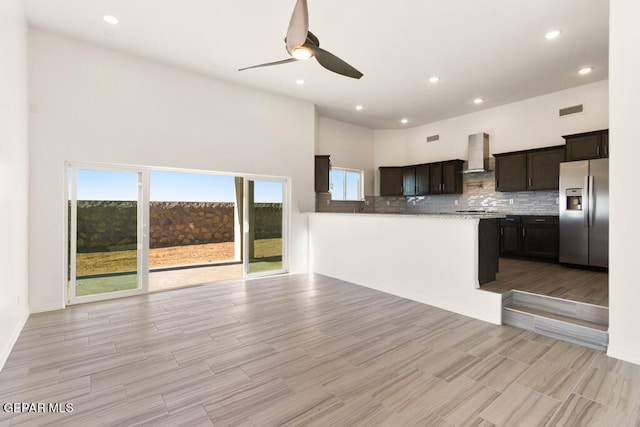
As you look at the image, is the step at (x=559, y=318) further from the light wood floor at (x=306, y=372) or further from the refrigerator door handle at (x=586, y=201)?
the refrigerator door handle at (x=586, y=201)

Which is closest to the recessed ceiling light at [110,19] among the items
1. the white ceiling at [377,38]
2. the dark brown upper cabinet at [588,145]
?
the white ceiling at [377,38]

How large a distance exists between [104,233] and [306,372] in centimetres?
378

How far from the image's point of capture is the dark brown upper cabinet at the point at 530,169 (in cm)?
579

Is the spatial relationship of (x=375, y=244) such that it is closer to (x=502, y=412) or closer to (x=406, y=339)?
(x=406, y=339)

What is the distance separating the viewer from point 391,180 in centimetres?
842

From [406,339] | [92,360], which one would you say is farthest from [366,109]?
[92,360]

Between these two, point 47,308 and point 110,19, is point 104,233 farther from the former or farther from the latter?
point 110,19

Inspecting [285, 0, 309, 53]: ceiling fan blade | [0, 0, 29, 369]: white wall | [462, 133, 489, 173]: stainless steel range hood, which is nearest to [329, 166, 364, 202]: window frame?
[462, 133, 489, 173]: stainless steel range hood

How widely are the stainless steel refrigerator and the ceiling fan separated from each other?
458cm

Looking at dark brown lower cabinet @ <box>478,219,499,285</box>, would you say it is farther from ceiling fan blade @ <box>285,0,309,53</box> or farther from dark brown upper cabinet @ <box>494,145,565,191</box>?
ceiling fan blade @ <box>285,0,309,53</box>

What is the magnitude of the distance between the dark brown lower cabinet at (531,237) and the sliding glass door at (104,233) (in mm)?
6952

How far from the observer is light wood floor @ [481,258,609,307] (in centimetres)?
368

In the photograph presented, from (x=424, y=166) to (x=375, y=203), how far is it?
1709 mm

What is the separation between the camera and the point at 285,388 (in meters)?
2.25
